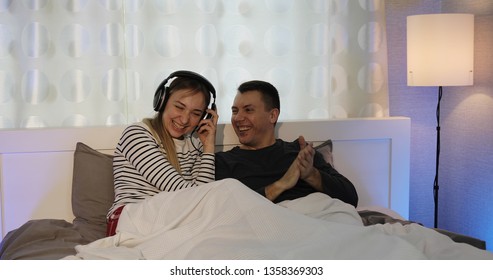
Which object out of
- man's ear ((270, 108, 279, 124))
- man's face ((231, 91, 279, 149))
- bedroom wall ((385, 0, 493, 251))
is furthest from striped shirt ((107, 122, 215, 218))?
bedroom wall ((385, 0, 493, 251))

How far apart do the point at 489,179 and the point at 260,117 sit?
1.05 m

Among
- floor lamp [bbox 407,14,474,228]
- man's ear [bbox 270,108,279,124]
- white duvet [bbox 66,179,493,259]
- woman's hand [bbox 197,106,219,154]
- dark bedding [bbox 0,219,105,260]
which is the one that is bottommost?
dark bedding [bbox 0,219,105,260]

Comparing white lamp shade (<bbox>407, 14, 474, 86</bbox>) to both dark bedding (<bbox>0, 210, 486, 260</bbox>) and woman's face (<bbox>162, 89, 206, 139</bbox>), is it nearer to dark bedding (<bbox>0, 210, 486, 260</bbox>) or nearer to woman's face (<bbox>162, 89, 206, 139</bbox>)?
dark bedding (<bbox>0, 210, 486, 260</bbox>)

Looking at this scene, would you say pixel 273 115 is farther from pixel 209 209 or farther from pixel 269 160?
pixel 209 209

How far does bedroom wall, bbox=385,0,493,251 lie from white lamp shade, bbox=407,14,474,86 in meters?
0.15

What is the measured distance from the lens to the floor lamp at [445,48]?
8.34ft

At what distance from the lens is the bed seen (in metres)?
1.57

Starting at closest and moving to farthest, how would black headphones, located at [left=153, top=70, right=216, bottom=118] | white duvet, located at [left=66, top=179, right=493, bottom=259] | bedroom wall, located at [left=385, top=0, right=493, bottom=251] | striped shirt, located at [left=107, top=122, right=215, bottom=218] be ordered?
1. white duvet, located at [left=66, top=179, right=493, bottom=259]
2. striped shirt, located at [left=107, top=122, right=215, bottom=218]
3. black headphones, located at [left=153, top=70, right=216, bottom=118]
4. bedroom wall, located at [left=385, top=0, right=493, bottom=251]

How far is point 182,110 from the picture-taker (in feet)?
7.13

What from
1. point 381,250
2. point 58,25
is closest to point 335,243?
point 381,250

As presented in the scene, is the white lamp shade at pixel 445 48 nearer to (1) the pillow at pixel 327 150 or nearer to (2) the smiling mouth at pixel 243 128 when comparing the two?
(1) the pillow at pixel 327 150

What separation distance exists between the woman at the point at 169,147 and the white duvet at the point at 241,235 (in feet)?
0.56

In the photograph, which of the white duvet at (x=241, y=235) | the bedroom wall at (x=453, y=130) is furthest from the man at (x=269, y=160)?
the bedroom wall at (x=453, y=130)
